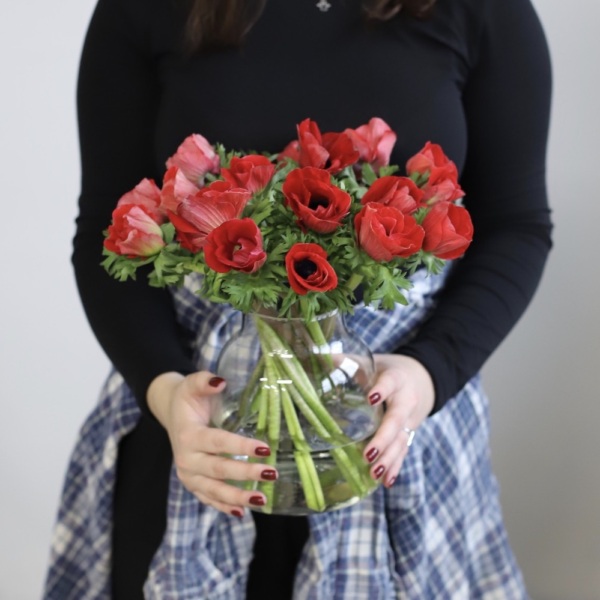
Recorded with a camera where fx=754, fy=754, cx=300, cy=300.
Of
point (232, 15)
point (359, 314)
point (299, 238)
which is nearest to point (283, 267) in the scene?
point (299, 238)

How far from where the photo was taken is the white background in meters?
1.05

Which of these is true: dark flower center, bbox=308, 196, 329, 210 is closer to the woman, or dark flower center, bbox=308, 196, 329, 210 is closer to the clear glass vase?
the clear glass vase

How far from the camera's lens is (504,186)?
830mm

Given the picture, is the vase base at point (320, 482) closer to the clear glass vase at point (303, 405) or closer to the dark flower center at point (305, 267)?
the clear glass vase at point (303, 405)

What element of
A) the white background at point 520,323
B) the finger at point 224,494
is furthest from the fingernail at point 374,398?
the white background at point 520,323

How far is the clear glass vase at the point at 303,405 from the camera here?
58 centimetres

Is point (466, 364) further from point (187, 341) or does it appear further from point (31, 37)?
point (31, 37)

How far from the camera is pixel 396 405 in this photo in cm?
66

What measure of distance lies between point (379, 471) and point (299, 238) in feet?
0.78

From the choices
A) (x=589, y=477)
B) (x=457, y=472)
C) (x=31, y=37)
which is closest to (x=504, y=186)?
(x=457, y=472)

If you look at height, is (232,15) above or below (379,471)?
above

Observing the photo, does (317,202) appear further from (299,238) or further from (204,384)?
(204,384)

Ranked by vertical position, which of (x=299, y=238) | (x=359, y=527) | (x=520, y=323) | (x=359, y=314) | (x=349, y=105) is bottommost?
(x=359, y=527)

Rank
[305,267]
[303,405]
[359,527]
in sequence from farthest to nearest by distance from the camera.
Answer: [359,527]
[303,405]
[305,267]
